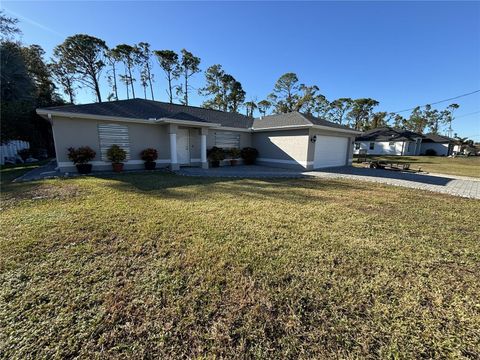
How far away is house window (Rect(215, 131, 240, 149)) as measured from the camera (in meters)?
14.6

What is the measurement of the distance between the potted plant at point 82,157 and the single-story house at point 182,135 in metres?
0.53

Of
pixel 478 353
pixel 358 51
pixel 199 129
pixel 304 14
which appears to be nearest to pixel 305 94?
pixel 358 51

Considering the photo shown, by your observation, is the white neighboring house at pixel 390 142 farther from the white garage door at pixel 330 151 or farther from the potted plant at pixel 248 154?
the potted plant at pixel 248 154

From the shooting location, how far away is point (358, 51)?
1775cm

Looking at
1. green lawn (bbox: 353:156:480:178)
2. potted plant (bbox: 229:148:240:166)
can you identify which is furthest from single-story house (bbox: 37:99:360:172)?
green lawn (bbox: 353:156:480:178)

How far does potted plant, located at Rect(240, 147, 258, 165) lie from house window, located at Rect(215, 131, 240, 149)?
714mm

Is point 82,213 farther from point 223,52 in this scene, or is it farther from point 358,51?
point 358,51

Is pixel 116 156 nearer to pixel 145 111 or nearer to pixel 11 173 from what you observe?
pixel 145 111

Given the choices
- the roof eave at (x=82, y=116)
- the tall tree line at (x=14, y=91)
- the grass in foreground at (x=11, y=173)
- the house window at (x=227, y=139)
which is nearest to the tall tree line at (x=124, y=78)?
the tall tree line at (x=14, y=91)

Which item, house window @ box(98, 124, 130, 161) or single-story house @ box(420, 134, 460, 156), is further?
single-story house @ box(420, 134, 460, 156)

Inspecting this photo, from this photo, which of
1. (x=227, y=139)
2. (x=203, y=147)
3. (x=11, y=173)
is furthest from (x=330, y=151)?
(x=11, y=173)

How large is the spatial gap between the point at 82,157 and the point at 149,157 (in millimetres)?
3011

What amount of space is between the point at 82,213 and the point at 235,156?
11081 millimetres

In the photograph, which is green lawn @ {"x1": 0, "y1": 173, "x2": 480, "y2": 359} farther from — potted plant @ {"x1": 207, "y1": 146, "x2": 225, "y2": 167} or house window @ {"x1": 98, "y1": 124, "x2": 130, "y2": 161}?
potted plant @ {"x1": 207, "y1": 146, "x2": 225, "y2": 167}
